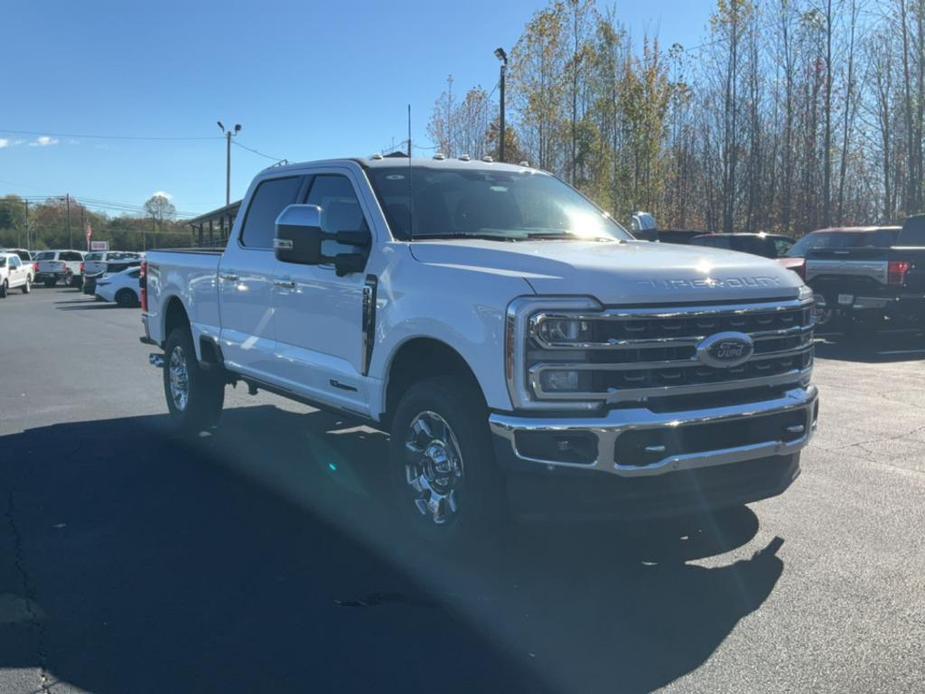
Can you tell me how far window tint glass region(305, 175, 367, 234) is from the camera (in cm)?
559

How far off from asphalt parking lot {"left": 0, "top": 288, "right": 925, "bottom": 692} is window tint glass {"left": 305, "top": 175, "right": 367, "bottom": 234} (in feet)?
5.95

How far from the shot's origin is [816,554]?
15.7 ft

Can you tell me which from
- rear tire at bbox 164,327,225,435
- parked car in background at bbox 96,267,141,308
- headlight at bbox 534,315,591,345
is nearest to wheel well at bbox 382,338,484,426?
headlight at bbox 534,315,591,345

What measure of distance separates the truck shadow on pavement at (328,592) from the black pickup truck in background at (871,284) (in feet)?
32.3

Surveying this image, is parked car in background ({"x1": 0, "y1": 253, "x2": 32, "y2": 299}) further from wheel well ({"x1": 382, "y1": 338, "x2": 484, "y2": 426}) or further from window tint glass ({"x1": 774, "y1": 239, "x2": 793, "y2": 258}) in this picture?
wheel well ({"x1": 382, "y1": 338, "x2": 484, "y2": 426})

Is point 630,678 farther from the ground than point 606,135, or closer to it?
closer to it

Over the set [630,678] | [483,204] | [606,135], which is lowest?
[630,678]

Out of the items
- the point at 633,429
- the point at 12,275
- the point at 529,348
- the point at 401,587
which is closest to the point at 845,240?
the point at 633,429

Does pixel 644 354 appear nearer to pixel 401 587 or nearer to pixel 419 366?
pixel 419 366

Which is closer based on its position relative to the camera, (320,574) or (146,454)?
(320,574)

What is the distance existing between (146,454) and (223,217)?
3926mm

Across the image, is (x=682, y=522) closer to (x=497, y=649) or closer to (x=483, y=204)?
(x=497, y=649)

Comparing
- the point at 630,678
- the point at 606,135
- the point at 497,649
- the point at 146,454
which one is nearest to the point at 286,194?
the point at 146,454

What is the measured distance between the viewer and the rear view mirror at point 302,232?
5379mm
